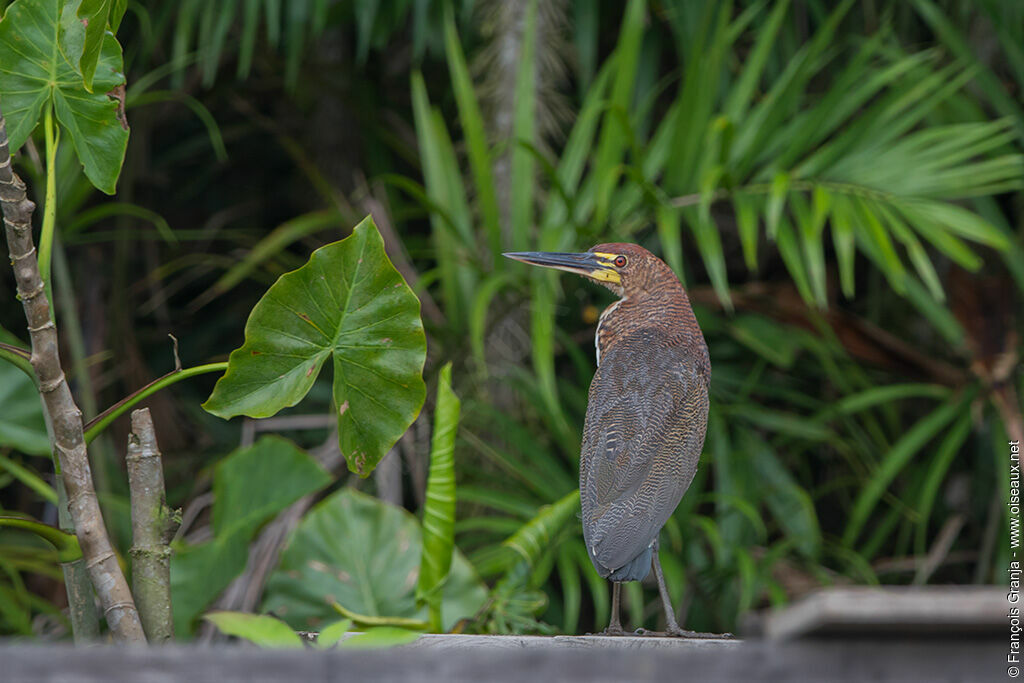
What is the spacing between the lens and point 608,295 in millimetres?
2695

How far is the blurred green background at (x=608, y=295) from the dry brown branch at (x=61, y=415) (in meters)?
0.50

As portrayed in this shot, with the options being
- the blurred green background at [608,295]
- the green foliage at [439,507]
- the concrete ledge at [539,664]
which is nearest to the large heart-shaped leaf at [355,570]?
the blurred green background at [608,295]

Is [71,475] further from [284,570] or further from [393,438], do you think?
[284,570]

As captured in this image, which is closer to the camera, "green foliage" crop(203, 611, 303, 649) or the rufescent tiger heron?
"green foliage" crop(203, 611, 303, 649)

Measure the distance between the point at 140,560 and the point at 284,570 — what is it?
2.64ft

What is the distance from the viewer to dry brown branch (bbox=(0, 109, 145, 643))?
3.51 feet

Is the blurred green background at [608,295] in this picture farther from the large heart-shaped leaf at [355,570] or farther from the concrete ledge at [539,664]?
the concrete ledge at [539,664]

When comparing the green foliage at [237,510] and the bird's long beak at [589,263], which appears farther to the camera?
the green foliage at [237,510]

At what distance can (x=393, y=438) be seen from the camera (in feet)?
4.10

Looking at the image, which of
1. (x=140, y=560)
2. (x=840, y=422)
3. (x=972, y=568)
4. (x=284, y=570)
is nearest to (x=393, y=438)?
(x=140, y=560)

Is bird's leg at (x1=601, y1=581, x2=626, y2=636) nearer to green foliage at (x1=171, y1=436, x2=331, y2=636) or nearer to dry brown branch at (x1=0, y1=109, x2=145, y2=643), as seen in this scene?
dry brown branch at (x1=0, y1=109, x2=145, y2=643)

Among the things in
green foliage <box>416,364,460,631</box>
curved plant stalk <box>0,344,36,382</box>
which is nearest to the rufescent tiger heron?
green foliage <box>416,364,460,631</box>

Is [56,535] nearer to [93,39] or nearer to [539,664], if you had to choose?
[93,39]

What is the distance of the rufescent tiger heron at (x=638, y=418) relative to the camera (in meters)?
1.27
